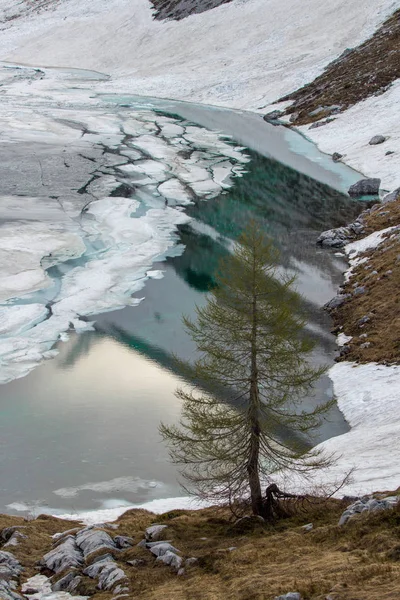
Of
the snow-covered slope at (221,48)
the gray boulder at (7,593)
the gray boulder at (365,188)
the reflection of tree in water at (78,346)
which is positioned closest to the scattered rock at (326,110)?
the snow-covered slope at (221,48)

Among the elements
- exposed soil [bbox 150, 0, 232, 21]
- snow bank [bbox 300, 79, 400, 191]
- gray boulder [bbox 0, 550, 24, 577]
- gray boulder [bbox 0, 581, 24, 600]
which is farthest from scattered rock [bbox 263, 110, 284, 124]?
gray boulder [bbox 0, 581, 24, 600]

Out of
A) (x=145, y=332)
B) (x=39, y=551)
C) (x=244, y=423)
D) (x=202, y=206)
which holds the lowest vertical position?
(x=39, y=551)

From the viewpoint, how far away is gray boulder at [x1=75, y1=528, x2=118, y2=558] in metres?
17.4

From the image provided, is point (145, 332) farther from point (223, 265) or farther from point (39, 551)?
point (39, 551)

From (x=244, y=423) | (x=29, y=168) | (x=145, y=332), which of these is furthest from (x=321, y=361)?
(x=29, y=168)

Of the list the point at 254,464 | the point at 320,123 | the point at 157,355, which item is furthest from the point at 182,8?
the point at 254,464

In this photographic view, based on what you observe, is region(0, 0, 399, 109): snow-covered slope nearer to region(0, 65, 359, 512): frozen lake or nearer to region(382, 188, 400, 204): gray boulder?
region(0, 65, 359, 512): frozen lake

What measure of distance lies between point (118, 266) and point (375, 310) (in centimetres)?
1446

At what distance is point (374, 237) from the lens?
4538 centimetres

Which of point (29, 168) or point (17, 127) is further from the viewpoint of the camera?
point (17, 127)

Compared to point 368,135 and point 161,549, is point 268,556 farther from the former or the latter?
point 368,135

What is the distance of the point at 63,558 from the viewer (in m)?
17.0

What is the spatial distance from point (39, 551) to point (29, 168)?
47.4 meters

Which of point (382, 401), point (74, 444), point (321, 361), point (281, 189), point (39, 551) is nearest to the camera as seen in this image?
point (39, 551)
